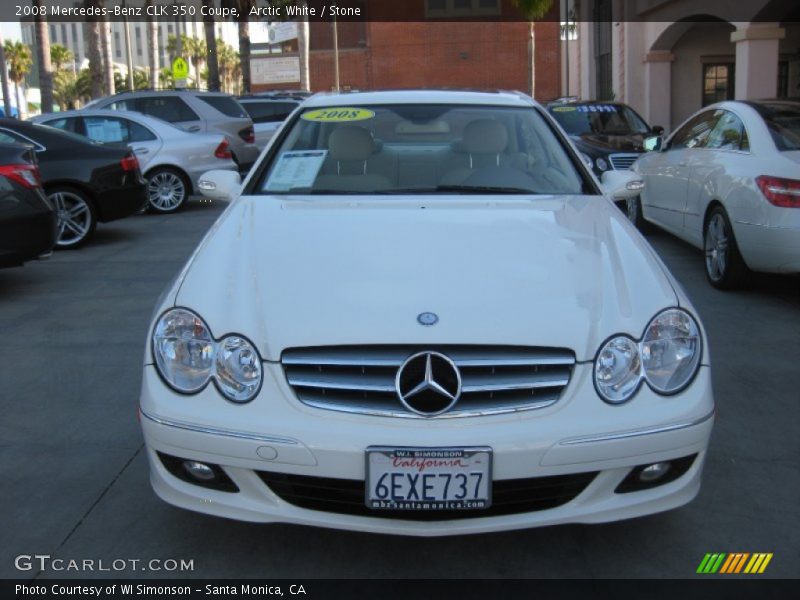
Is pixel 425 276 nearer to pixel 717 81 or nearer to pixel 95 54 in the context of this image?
pixel 717 81

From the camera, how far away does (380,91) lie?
16.4 ft

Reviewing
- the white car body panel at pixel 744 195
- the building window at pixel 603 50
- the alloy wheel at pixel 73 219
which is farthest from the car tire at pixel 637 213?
the building window at pixel 603 50

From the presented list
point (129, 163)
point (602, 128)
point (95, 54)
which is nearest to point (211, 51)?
point (95, 54)

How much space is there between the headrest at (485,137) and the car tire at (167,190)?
8806mm

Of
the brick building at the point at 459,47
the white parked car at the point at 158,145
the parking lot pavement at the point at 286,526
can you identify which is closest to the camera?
the parking lot pavement at the point at 286,526

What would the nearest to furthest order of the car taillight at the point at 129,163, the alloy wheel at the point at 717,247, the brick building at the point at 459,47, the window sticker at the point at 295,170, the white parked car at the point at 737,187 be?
the window sticker at the point at 295,170 → the white parked car at the point at 737,187 → the alloy wheel at the point at 717,247 → the car taillight at the point at 129,163 → the brick building at the point at 459,47

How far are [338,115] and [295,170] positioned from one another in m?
0.45

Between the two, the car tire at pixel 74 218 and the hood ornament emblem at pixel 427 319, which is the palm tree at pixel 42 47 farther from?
the hood ornament emblem at pixel 427 319

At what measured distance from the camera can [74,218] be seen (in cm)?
955

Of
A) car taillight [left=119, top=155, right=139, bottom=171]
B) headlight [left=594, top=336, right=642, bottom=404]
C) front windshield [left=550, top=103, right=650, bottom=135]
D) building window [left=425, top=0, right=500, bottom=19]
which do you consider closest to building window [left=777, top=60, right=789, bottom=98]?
front windshield [left=550, top=103, right=650, bottom=135]

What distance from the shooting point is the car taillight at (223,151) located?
1272 cm

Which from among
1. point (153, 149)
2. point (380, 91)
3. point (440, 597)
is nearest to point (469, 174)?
point (380, 91)

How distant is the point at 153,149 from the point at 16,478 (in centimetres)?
904

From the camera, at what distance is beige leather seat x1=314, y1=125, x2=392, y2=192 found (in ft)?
13.9
